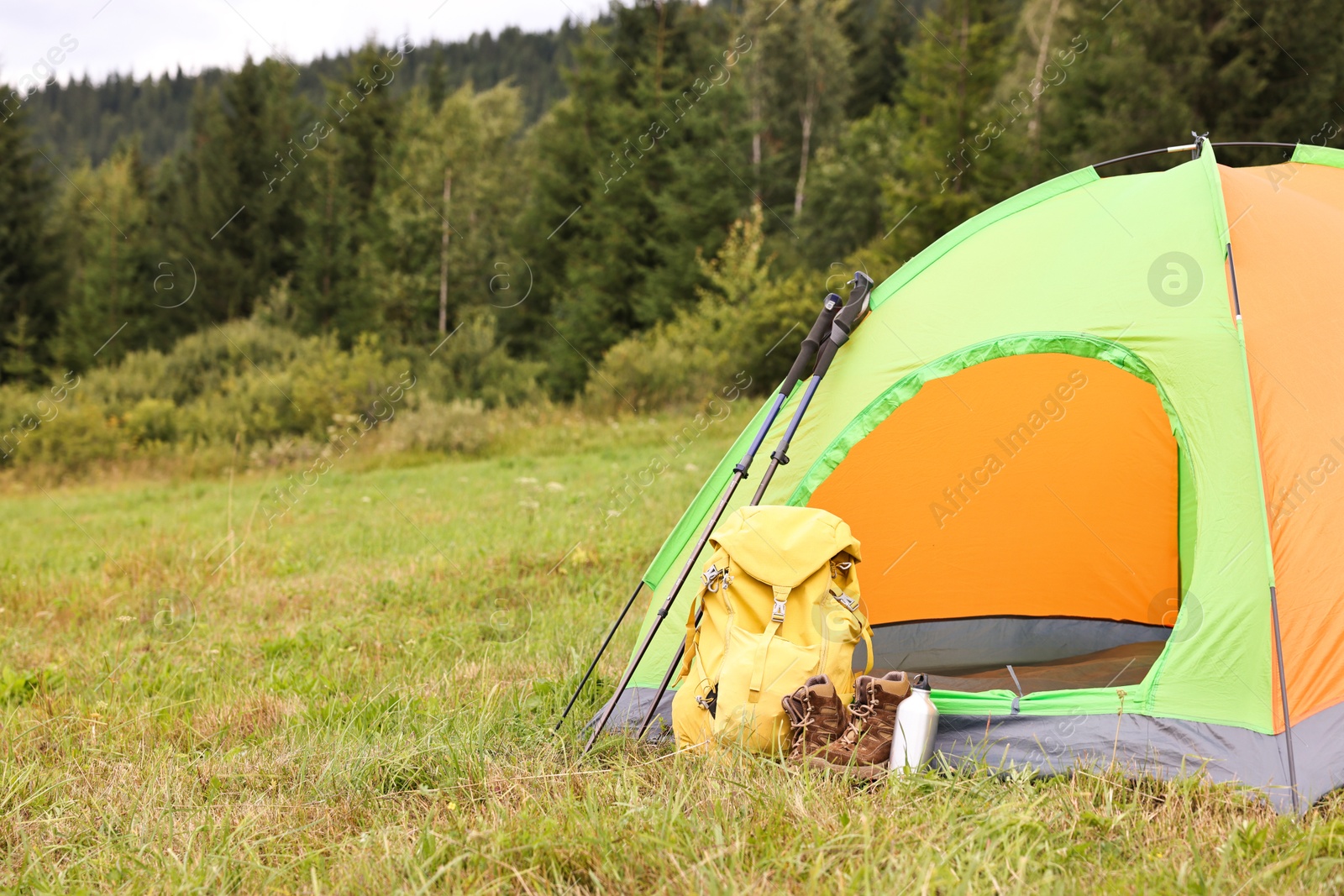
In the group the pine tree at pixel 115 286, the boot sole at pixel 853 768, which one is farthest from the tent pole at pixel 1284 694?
the pine tree at pixel 115 286

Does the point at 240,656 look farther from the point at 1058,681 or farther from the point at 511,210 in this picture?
the point at 511,210

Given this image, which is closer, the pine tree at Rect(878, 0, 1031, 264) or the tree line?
the pine tree at Rect(878, 0, 1031, 264)

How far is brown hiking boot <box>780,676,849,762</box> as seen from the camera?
2.51m

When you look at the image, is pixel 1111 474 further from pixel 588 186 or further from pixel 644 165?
pixel 588 186

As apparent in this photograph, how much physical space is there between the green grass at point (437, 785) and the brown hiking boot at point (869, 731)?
0.41 feet

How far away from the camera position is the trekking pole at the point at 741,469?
9.64 ft

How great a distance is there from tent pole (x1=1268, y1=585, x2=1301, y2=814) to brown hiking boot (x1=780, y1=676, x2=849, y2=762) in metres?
1.03

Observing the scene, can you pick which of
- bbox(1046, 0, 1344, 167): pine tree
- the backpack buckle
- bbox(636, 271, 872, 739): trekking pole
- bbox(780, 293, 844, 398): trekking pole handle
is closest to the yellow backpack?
the backpack buckle

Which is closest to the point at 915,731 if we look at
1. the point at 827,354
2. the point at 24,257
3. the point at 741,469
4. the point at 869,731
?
the point at 869,731

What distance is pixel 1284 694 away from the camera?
2.25 metres

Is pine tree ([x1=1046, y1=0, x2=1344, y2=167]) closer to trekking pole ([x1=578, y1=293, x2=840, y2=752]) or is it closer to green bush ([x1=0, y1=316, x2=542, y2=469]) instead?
green bush ([x1=0, y1=316, x2=542, y2=469])

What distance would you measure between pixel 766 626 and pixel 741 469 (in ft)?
1.85

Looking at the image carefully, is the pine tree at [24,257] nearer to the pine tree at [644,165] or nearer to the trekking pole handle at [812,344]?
the pine tree at [644,165]

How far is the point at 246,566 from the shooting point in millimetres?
5777
